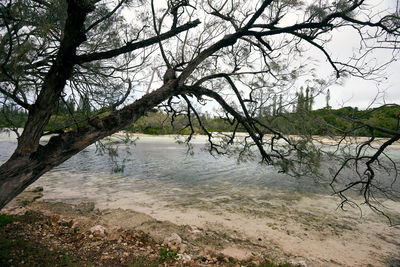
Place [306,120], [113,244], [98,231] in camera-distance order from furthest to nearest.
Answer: [98,231] → [306,120] → [113,244]

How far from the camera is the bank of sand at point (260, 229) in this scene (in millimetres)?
4094

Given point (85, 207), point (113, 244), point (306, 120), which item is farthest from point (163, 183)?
point (306, 120)

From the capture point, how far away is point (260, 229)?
519 centimetres

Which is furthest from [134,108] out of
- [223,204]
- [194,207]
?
[223,204]

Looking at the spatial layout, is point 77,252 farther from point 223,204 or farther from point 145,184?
point 145,184

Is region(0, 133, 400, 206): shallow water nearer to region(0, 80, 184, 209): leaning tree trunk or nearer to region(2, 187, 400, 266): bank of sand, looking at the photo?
region(2, 187, 400, 266): bank of sand

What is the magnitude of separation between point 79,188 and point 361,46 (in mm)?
9155

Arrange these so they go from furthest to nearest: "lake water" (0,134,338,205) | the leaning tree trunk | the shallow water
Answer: "lake water" (0,134,338,205)
the shallow water
the leaning tree trunk

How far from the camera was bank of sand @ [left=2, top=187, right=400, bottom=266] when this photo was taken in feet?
13.4

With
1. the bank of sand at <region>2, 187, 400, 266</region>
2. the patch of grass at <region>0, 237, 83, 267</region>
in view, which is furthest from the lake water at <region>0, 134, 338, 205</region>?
the patch of grass at <region>0, 237, 83, 267</region>

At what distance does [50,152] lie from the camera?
2.15m

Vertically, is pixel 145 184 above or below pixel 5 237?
below

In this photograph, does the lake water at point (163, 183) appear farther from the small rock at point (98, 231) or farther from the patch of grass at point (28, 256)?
the patch of grass at point (28, 256)

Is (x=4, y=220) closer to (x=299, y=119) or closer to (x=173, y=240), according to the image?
(x=173, y=240)
